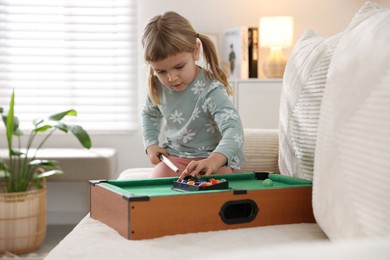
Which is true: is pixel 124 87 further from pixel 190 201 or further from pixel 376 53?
pixel 376 53

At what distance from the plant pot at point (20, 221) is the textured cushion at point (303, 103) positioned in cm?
183

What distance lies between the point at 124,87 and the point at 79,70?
335mm

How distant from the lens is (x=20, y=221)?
3.34 metres

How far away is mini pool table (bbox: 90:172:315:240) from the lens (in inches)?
52.4

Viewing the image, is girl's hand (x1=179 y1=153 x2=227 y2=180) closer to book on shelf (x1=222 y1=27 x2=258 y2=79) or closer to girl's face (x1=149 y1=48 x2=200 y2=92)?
girl's face (x1=149 y1=48 x2=200 y2=92)

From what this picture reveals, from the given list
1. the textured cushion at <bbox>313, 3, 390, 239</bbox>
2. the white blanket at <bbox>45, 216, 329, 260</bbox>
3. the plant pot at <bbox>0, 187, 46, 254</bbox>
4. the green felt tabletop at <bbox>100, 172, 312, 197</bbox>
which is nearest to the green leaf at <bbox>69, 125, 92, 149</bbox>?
the plant pot at <bbox>0, 187, 46, 254</bbox>

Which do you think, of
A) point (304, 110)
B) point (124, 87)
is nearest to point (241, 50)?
point (124, 87)

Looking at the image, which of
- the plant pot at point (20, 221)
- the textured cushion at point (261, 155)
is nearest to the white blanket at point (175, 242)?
the textured cushion at point (261, 155)

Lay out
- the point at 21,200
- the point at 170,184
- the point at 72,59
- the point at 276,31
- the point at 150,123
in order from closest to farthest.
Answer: the point at 170,184, the point at 150,123, the point at 21,200, the point at 276,31, the point at 72,59

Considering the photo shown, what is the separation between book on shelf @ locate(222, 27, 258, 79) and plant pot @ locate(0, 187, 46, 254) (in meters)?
1.50

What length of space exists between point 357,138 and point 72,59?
140 inches

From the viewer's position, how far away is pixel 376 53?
1.07 meters

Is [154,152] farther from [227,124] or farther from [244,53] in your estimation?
[244,53]

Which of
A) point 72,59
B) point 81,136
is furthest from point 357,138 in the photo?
point 72,59
